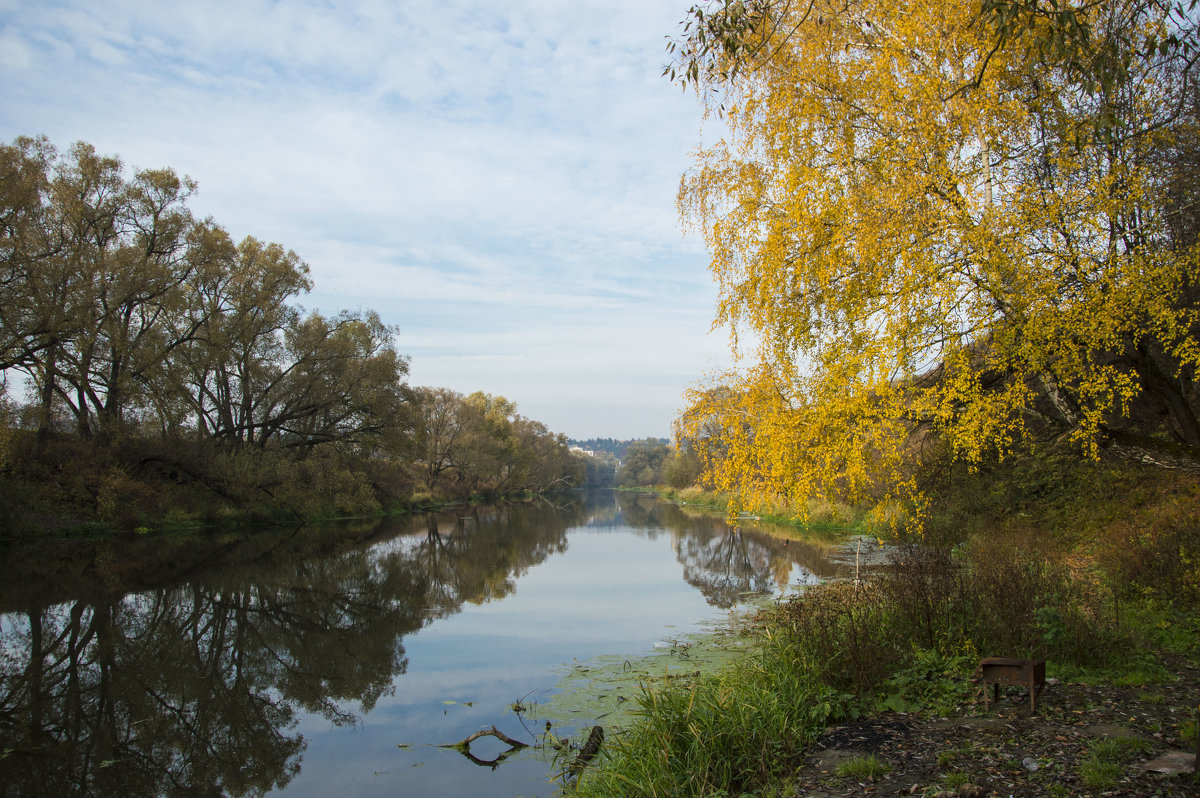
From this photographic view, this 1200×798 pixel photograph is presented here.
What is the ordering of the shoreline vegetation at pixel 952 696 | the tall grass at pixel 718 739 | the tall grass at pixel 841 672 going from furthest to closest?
the tall grass at pixel 841 672, the tall grass at pixel 718 739, the shoreline vegetation at pixel 952 696

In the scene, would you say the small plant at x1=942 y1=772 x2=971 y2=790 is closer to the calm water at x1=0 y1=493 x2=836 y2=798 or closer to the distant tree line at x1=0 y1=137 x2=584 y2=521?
the calm water at x1=0 y1=493 x2=836 y2=798

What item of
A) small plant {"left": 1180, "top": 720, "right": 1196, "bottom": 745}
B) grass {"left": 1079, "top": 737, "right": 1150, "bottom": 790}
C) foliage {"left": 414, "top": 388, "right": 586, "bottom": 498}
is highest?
foliage {"left": 414, "top": 388, "right": 586, "bottom": 498}

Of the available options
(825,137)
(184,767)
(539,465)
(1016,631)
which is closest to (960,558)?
(1016,631)

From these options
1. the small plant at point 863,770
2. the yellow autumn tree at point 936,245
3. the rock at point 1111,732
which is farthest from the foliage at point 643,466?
the small plant at point 863,770

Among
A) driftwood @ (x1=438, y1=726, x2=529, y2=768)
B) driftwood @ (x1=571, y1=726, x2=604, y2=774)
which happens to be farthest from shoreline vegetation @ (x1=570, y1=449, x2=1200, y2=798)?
driftwood @ (x1=438, y1=726, x2=529, y2=768)

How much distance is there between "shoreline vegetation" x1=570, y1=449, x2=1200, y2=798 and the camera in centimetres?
498

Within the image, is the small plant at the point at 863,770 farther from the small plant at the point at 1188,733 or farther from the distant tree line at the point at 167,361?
the distant tree line at the point at 167,361

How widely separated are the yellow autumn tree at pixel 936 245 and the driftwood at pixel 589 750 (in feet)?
12.7

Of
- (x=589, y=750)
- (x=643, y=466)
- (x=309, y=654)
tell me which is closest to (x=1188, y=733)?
(x=589, y=750)

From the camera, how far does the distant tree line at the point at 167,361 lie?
25.0 m

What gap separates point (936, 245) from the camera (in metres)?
8.26

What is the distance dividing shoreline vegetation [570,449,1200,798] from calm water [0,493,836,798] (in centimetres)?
175

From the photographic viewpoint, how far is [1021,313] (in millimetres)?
7762

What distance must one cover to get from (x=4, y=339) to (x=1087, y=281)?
29680 mm
